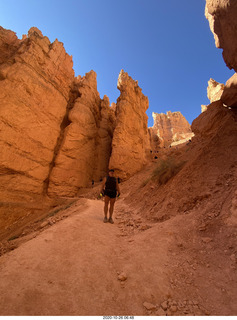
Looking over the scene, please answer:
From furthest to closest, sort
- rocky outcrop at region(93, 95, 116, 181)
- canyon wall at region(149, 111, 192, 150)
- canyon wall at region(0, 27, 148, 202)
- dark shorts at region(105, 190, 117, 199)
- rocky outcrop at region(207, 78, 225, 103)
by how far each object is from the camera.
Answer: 1. canyon wall at region(149, 111, 192, 150)
2. rocky outcrop at region(207, 78, 225, 103)
3. rocky outcrop at region(93, 95, 116, 181)
4. canyon wall at region(0, 27, 148, 202)
5. dark shorts at region(105, 190, 117, 199)

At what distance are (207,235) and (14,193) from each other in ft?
45.7

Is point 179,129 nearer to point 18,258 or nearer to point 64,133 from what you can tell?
point 64,133

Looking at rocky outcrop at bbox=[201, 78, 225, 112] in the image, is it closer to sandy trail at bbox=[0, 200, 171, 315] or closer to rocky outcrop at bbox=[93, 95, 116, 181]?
rocky outcrop at bbox=[93, 95, 116, 181]

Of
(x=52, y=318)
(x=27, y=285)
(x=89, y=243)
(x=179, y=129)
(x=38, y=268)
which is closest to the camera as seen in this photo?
(x=52, y=318)

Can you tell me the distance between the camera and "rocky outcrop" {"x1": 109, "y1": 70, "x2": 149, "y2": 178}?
17484mm

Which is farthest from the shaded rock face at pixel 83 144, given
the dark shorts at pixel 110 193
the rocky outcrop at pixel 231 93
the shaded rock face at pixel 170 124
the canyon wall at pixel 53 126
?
the shaded rock face at pixel 170 124

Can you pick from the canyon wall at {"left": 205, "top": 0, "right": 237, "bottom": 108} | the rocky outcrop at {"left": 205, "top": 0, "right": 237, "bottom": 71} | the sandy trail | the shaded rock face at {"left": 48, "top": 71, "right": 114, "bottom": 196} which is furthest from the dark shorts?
the shaded rock face at {"left": 48, "top": 71, "right": 114, "bottom": 196}

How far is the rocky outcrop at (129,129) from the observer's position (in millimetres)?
17484

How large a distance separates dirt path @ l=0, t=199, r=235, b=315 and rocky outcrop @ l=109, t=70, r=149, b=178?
1394 centimetres

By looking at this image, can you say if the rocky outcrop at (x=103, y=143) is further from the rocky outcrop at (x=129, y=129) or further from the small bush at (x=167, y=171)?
the small bush at (x=167, y=171)

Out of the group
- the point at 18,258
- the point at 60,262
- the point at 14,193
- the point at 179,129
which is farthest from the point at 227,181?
the point at 179,129

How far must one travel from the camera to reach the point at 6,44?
15398mm

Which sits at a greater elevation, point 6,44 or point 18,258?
point 6,44

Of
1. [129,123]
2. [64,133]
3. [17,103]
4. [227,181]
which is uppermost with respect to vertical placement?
[129,123]
